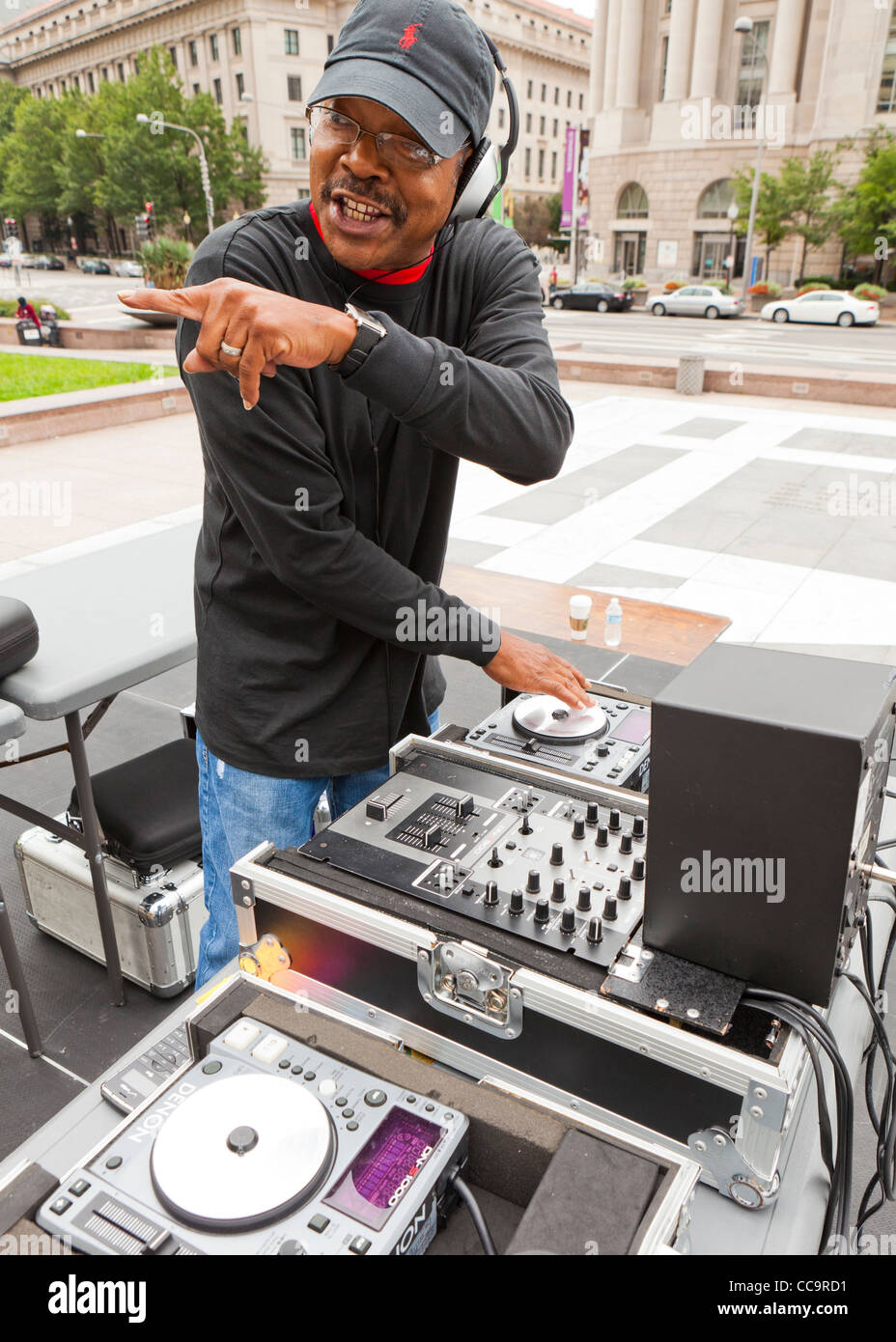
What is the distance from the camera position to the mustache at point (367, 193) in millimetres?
1352

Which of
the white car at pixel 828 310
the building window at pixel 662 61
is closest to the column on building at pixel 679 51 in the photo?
the building window at pixel 662 61

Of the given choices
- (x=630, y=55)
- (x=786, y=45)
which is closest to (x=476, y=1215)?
(x=786, y=45)

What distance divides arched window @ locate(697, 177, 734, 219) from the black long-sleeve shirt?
46.8 m

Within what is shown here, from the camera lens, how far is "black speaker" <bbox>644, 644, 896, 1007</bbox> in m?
0.96

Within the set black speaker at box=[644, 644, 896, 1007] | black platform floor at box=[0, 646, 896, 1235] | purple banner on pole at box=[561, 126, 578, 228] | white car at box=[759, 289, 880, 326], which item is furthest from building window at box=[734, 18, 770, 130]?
black speaker at box=[644, 644, 896, 1007]

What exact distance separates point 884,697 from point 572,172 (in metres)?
49.0

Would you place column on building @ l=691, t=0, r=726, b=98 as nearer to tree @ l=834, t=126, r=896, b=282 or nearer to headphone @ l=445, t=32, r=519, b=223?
tree @ l=834, t=126, r=896, b=282

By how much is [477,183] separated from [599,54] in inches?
2082

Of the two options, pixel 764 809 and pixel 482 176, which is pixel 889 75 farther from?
pixel 764 809

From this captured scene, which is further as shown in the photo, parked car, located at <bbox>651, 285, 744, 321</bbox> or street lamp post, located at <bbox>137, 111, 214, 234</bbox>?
street lamp post, located at <bbox>137, 111, 214, 234</bbox>

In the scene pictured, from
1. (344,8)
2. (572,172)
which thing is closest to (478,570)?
(572,172)

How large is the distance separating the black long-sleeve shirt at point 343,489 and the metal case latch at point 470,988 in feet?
2.08

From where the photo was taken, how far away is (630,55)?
4303 centimetres
